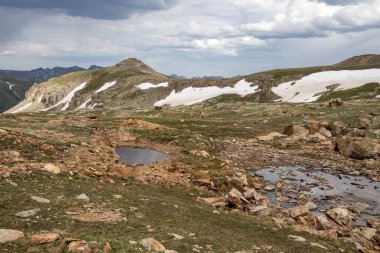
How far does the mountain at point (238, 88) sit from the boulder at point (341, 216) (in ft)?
260

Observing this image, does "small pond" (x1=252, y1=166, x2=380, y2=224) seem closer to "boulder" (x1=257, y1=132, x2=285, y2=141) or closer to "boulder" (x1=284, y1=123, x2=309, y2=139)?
"boulder" (x1=257, y1=132, x2=285, y2=141)

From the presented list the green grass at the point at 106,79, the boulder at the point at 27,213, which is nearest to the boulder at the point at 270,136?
the boulder at the point at 27,213

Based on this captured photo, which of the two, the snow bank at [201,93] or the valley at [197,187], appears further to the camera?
the snow bank at [201,93]

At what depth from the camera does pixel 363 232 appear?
73.9 ft

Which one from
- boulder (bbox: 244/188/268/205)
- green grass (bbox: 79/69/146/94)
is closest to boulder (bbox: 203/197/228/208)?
boulder (bbox: 244/188/268/205)

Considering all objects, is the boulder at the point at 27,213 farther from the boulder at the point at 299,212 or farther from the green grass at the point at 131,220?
the boulder at the point at 299,212

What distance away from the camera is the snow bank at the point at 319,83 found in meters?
112

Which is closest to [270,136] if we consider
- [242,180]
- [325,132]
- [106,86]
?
[325,132]

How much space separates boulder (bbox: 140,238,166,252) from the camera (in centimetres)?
1459

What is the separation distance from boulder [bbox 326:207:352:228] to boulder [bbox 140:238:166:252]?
565 inches

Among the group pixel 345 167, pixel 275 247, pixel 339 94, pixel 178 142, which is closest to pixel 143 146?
pixel 178 142

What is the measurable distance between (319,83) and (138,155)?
308ft

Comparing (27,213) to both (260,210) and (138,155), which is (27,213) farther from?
(138,155)

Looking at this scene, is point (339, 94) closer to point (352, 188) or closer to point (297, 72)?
point (297, 72)
